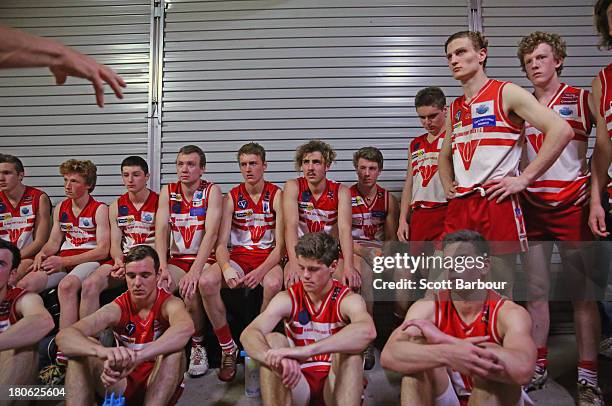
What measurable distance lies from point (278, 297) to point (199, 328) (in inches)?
39.0

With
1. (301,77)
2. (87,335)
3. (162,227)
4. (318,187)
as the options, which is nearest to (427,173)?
(318,187)

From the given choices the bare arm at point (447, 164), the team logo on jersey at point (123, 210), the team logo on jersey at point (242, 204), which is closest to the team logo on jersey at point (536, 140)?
the bare arm at point (447, 164)

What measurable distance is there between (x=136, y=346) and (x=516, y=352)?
7.05ft

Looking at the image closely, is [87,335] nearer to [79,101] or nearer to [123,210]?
[123,210]

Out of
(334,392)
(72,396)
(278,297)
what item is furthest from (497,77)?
(72,396)

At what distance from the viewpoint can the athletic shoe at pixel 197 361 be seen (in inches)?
129

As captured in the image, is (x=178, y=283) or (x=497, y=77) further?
(x=497, y=77)

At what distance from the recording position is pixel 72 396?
2428 mm

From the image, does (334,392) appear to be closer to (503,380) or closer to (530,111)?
(503,380)

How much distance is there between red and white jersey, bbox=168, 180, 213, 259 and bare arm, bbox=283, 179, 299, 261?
69 centimetres

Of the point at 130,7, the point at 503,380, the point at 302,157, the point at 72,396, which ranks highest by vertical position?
the point at 130,7

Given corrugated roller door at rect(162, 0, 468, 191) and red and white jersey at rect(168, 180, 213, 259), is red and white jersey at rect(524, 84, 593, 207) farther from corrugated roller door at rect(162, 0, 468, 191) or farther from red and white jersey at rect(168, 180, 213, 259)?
red and white jersey at rect(168, 180, 213, 259)

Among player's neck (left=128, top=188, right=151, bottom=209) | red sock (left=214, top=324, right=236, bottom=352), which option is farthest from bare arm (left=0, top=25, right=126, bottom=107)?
player's neck (left=128, top=188, right=151, bottom=209)

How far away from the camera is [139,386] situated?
266 cm
